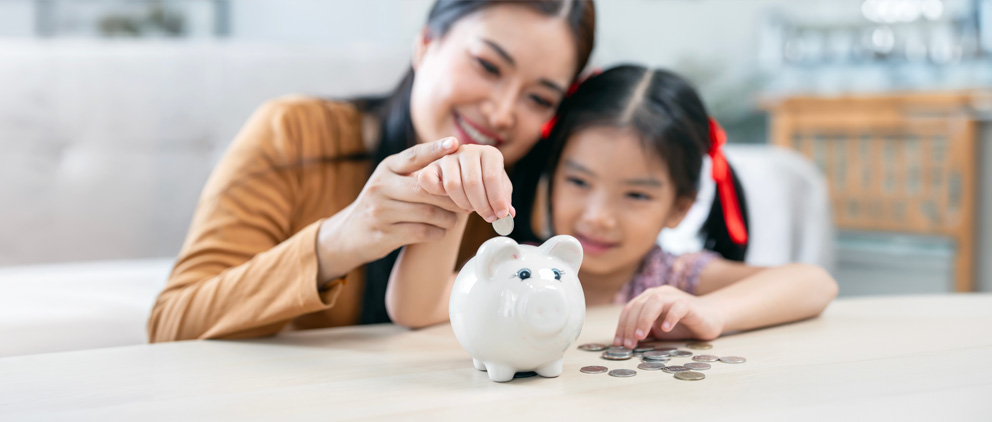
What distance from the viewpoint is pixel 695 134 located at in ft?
3.83

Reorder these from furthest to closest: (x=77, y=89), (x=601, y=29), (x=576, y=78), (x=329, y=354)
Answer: (x=601, y=29)
(x=77, y=89)
(x=576, y=78)
(x=329, y=354)

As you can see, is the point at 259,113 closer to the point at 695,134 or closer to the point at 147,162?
the point at 147,162

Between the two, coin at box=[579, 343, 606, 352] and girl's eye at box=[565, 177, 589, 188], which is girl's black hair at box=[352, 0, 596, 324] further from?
coin at box=[579, 343, 606, 352]

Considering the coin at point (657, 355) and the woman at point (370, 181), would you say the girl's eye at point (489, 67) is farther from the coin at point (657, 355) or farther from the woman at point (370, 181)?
the coin at point (657, 355)

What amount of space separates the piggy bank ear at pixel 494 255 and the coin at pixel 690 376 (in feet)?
0.53

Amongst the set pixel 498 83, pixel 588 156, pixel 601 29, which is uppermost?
pixel 601 29

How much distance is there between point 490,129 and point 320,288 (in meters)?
0.38

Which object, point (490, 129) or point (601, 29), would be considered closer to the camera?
point (490, 129)

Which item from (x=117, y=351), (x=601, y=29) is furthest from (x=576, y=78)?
(x=601, y=29)

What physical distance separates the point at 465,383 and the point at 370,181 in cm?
22

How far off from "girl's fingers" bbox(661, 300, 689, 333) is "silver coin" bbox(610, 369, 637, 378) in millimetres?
97

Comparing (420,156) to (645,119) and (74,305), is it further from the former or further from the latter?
(74,305)

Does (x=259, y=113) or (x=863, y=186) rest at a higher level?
(x=259, y=113)

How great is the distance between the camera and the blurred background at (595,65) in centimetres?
155
